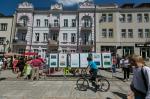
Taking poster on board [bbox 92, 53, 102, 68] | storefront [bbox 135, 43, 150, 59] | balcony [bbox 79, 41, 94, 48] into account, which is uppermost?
balcony [bbox 79, 41, 94, 48]

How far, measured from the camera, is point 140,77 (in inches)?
217

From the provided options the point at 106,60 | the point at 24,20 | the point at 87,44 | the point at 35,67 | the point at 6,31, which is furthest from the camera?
the point at 24,20

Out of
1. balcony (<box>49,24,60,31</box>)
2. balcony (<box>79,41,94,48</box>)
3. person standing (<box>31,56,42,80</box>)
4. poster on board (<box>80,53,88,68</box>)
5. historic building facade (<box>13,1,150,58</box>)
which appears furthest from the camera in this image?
balcony (<box>49,24,60,31</box>)

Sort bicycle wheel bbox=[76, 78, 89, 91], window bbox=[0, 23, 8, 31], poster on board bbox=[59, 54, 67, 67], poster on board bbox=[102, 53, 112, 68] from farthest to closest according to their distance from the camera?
window bbox=[0, 23, 8, 31] → poster on board bbox=[59, 54, 67, 67] → poster on board bbox=[102, 53, 112, 68] → bicycle wheel bbox=[76, 78, 89, 91]

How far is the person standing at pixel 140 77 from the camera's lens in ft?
17.2

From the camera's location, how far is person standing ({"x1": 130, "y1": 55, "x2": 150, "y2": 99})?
206 inches

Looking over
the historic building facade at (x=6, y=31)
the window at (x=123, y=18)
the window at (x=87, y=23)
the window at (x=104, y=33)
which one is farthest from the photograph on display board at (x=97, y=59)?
the historic building facade at (x=6, y=31)

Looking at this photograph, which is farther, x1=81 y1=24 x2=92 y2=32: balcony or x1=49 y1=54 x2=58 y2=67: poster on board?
x1=81 y1=24 x2=92 y2=32: balcony

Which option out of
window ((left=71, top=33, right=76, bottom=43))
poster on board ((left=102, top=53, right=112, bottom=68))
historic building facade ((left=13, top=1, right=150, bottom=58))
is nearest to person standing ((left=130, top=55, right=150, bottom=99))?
poster on board ((left=102, top=53, right=112, bottom=68))

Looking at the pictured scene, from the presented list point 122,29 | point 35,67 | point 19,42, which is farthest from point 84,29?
point 35,67

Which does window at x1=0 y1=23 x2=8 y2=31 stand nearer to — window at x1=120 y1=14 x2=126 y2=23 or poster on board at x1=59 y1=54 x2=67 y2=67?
window at x1=120 y1=14 x2=126 y2=23

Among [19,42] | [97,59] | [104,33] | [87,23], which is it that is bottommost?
[97,59]

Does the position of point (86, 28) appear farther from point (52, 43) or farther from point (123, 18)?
point (123, 18)

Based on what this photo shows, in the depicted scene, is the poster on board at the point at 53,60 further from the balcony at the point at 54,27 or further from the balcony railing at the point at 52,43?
the balcony at the point at 54,27
